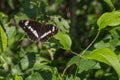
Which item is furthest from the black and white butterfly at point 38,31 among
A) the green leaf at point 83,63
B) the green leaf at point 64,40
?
the green leaf at point 83,63

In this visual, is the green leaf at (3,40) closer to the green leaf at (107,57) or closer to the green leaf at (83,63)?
the green leaf at (83,63)

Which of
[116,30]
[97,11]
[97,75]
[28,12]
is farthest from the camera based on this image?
[97,11]

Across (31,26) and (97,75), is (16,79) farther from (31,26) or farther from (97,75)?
(97,75)

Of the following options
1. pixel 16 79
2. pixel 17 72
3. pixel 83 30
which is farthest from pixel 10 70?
pixel 83 30

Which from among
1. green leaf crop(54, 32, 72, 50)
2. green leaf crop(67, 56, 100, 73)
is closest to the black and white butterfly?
green leaf crop(54, 32, 72, 50)

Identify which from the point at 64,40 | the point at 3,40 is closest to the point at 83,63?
the point at 64,40

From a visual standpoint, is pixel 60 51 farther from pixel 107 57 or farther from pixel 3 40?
pixel 107 57
